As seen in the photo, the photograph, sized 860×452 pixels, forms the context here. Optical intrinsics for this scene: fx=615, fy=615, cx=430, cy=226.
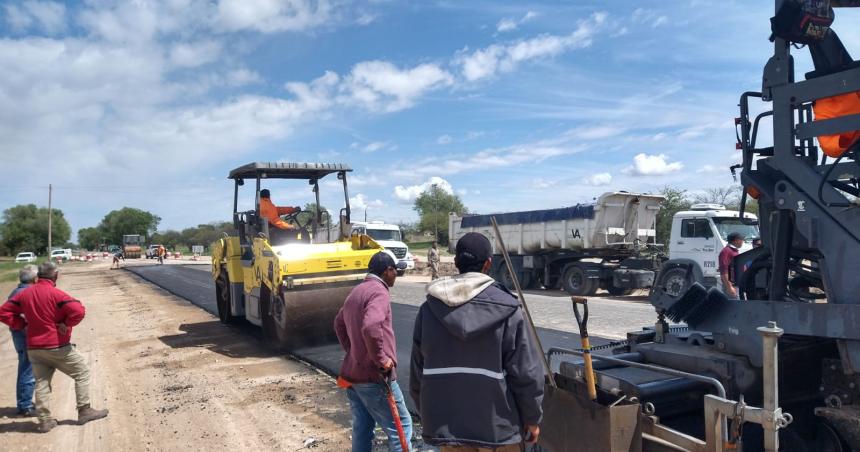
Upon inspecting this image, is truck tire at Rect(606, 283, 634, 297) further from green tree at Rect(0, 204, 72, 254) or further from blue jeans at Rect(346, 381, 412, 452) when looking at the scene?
green tree at Rect(0, 204, 72, 254)

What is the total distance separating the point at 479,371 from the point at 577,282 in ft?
52.8

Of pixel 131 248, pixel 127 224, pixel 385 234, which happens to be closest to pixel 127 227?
pixel 127 224

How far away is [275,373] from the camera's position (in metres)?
7.36

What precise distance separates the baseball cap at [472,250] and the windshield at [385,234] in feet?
74.4

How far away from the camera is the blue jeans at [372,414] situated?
3848 millimetres

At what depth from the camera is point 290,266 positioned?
7941mm

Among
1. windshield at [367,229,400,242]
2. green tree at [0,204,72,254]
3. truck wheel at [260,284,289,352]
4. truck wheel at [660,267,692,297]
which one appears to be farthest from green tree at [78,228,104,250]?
truck wheel at [660,267,692,297]

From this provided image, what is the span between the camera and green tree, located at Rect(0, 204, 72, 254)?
81.2 metres

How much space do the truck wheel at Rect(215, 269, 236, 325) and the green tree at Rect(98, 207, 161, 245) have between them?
104186 millimetres

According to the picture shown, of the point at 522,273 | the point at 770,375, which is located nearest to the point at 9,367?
the point at 770,375

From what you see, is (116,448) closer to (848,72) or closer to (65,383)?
(65,383)

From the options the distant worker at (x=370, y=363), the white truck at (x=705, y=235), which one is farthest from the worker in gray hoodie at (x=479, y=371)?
the white truck at (x=705, y=235)

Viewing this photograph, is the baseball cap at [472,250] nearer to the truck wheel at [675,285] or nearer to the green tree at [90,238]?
the truck wheel at [675,285]

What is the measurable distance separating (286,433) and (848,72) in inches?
184
